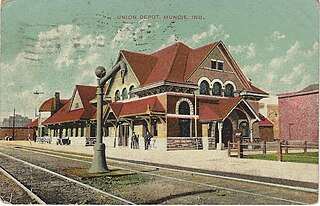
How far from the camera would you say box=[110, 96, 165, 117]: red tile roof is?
8.01m

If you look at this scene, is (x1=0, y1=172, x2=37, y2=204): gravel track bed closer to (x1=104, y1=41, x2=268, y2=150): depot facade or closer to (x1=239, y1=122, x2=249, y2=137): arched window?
(x1=104, y1=41, x2=268, y2=150): depot facade

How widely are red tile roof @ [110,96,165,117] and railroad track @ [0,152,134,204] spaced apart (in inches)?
78.4

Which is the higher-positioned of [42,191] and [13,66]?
[13,66]

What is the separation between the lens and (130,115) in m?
8.27

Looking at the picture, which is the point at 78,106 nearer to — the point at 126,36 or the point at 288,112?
the point at 126,36

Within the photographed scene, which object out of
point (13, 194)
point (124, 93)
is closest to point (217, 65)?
point (124, 93)

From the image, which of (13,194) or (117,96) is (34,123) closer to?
(117,96)

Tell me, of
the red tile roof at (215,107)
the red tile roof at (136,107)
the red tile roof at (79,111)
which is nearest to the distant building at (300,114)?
the red tile roof at (215,107)

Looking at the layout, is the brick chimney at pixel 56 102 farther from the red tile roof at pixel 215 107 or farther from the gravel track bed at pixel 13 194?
the red tile roof at pixel 215 107

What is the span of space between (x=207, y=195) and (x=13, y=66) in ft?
13.1

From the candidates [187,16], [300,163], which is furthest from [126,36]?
[300,163]

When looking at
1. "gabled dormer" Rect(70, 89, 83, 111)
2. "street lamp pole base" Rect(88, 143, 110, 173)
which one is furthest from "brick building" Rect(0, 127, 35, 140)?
"street lamp pole base" Rect(88, 143, 110, 173)

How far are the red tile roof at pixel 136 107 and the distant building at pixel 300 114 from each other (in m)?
2.65

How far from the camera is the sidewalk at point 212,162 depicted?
5.96 meters
